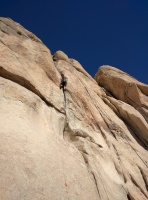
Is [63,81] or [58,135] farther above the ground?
[63,81]

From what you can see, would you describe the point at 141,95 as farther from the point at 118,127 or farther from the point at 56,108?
the point at 56,108

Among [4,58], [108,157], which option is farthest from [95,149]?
[4,58]

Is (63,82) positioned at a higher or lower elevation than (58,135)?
higher

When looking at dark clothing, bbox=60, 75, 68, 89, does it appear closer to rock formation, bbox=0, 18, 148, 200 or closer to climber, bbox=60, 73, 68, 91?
climber, bbox=60, 73, 68, 91

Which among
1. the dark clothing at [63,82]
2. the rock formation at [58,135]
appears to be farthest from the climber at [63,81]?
the rock formation at [58,135]

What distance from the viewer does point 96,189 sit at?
11.0 meters

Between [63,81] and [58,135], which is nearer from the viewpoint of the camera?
[58,135]

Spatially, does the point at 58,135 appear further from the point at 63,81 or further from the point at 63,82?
the point at 63,81

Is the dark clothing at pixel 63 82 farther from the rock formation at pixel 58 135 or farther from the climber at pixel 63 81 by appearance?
the rock formation at pixel 58 135

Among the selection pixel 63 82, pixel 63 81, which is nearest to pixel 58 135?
pixel 63 82

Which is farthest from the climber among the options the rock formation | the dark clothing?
the rock formation

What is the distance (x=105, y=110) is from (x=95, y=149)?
18.8 ft

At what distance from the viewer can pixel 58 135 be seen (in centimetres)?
1275

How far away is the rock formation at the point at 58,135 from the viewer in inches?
362
